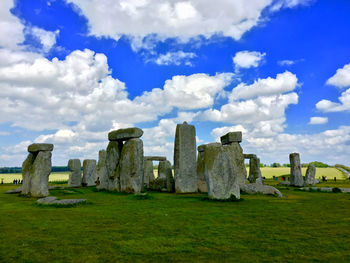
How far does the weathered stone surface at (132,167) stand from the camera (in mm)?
16141

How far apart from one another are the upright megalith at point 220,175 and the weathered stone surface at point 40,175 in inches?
338

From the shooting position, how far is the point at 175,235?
6.22 meters

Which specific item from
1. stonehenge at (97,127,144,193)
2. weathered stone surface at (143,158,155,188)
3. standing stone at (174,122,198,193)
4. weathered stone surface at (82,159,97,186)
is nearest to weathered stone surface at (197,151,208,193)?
standing stone at (174,122,198,193)

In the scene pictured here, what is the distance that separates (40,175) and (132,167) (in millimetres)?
4917

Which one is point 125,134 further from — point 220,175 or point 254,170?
point 254,170

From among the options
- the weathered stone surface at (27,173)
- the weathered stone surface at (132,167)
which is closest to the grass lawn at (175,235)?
the weathered stone surface at (27,173)

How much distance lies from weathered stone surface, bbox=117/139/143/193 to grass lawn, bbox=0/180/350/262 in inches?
253

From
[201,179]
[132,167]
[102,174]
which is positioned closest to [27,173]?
[132,167]

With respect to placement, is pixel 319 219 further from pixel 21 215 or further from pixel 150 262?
pixel 21 215

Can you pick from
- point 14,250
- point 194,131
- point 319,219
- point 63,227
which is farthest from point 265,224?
point 194,131

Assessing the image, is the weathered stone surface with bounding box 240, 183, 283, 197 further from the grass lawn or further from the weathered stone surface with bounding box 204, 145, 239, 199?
the grass lawn

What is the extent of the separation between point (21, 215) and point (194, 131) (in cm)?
1118

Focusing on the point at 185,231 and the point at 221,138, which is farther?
the point at 221,138

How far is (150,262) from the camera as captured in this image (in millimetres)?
4645
